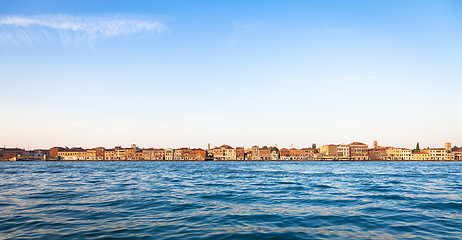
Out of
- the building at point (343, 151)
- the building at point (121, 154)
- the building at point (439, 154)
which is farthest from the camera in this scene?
the building at point (121, 154)

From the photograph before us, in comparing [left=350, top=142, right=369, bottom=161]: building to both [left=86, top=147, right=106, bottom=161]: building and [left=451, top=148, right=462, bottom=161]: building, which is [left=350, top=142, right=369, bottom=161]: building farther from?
[left=86, top=147, right=106, bottom=161]: building

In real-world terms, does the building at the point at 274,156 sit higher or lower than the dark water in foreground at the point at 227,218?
lower

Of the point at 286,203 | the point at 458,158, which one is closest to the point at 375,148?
the point at 458,158

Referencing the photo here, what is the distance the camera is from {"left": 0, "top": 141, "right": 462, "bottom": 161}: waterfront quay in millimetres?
171500

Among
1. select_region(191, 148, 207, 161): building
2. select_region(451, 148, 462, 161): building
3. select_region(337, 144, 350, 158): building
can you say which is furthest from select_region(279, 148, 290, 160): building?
select_region(451, 148, 462, 161): building

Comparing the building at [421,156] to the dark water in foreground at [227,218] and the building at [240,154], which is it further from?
the dark water in foreground at [227,218]

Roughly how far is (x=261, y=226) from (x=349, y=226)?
321 centimetres

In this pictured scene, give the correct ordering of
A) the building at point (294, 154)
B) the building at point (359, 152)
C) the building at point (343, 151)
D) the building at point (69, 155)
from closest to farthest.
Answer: the building at point (343, 151)
the building at point (359, 152)
the building at point (69, 155)
the building at point (294, 154)

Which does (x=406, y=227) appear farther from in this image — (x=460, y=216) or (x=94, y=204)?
(x=94, y=204)

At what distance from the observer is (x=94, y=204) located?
48.6 ft

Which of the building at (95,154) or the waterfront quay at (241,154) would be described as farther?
the building at (95,154)

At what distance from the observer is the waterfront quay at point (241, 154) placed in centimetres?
17150

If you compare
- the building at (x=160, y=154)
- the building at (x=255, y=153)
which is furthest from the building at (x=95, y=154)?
the building at (x=255, y=153)

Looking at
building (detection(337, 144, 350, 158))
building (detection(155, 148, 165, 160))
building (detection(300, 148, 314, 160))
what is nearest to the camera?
building (detection(337, 144, 350, 158))
